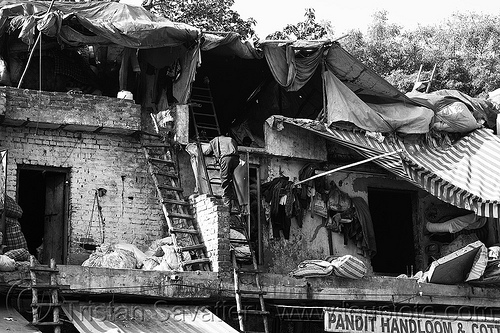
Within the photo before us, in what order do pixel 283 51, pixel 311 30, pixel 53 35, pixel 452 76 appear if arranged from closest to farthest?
pixel 53 35 < pixel 283 51 < pixel 311 30 < pixel 452 76

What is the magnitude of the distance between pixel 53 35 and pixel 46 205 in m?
2.74

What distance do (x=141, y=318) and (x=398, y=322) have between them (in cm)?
398

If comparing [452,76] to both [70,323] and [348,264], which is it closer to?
[348,264]

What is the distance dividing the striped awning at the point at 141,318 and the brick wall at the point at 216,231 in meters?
0.88

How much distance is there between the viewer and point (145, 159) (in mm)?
15414

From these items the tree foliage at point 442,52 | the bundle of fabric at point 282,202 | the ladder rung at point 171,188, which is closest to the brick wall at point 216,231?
the ladder rung at point 171,188

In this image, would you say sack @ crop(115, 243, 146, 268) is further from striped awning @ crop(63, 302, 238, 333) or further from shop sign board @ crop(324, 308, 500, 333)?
shop sign board @ crop(324, 308, 500, 333)

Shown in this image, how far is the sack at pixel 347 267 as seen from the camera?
14852 millimetres

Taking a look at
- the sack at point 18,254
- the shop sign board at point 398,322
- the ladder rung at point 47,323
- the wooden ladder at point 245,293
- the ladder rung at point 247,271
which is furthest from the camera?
the ladder rung at point 247,271

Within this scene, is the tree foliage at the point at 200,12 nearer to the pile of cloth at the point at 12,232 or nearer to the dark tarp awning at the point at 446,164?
the dark tarp awning at the point at 446,164

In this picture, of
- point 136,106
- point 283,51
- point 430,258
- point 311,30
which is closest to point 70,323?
point 136,106

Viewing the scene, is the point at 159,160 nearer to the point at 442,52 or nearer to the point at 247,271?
the point at 247,271

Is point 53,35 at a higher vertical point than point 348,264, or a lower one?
higher

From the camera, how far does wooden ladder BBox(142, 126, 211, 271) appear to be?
46.4ft
